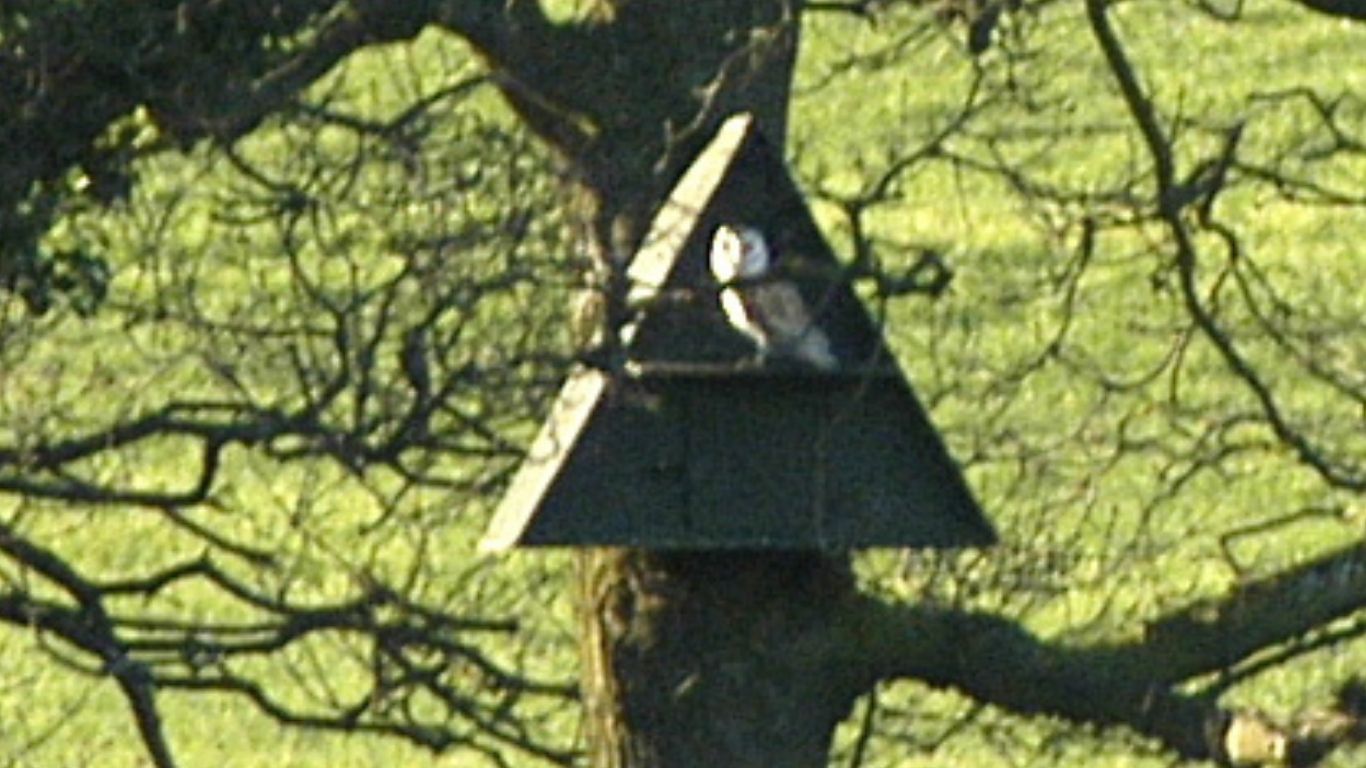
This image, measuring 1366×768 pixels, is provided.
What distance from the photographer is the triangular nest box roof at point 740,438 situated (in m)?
6.93

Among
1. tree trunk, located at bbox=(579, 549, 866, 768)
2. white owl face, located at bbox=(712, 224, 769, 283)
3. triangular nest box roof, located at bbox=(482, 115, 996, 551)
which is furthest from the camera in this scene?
tree trunk, located at bbox=(579, 549, 866, 768)

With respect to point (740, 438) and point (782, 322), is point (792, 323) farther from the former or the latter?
point (740, 438)

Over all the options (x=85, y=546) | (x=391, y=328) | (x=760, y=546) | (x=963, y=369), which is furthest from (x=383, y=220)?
(x=85, y=546)

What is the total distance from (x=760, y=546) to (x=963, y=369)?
122 cm

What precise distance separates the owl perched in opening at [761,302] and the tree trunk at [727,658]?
1.74 ft

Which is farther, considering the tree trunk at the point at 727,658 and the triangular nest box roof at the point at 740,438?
the tree trunk at the point at 727,658

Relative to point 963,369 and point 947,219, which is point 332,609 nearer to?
point 963,369

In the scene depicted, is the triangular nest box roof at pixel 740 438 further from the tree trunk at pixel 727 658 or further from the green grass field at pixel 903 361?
the tree trunk at pixel 727 658

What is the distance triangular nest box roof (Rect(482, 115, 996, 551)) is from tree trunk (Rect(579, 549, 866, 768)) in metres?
0.35

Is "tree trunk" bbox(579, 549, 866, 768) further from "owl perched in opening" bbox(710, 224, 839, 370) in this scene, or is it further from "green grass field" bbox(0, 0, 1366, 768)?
"owl perched in opening" bbox(710, 224, 839, 370)

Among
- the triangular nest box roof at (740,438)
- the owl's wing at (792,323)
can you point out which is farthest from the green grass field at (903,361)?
the owl's wing at (792,323)

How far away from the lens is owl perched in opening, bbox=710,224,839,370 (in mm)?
6723

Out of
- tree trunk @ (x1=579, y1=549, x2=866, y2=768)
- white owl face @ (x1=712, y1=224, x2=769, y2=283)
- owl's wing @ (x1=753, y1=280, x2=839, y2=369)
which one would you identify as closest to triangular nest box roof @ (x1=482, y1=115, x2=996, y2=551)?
owl's wing @ (x1=753, y1=280, x2=839, y2=369)

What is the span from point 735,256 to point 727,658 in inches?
36.2
